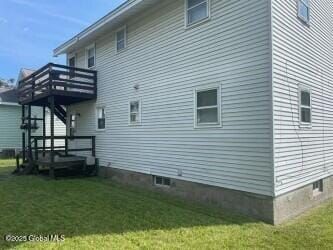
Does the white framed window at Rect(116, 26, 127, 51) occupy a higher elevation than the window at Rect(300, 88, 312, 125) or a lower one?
higher

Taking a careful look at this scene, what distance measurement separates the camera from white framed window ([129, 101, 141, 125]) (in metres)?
10.7

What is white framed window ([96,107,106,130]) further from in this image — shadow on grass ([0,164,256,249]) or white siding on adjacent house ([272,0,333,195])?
white siding on adjacent house ([272,0,333,195])

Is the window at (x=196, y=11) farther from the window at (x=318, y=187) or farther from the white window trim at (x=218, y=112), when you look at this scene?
the window at (x=318, y=187)

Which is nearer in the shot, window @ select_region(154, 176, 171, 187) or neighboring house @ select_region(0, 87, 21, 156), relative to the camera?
window @ select_region(154, 176, 171, 187)

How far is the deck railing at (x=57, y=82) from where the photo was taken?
40.2 feet

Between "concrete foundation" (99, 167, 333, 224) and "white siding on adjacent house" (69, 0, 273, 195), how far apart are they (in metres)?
0.21

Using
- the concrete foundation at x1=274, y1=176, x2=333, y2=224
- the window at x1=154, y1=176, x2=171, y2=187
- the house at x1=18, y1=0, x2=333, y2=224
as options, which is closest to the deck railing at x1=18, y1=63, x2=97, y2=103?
the house at x1=18, y1=0, x2=333, y2=224

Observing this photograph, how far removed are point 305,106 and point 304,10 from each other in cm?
260

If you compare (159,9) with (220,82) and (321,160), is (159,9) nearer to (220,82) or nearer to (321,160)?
(220,82)

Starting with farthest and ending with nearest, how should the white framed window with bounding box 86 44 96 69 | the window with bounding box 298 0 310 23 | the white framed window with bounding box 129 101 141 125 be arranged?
the white framed window with bounding box 86 44 96 69 < the white framed window with bounding box 129 101 141 125 < the window with bounding box 298 0 310 23

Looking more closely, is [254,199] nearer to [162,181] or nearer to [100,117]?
[162,181]

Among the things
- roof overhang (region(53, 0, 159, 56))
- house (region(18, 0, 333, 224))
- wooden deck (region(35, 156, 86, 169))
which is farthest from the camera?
wooden deck (region(35, 156, 86, 169))

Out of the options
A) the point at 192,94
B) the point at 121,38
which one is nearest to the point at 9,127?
the point at 121,38

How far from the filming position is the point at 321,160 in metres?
9.01
